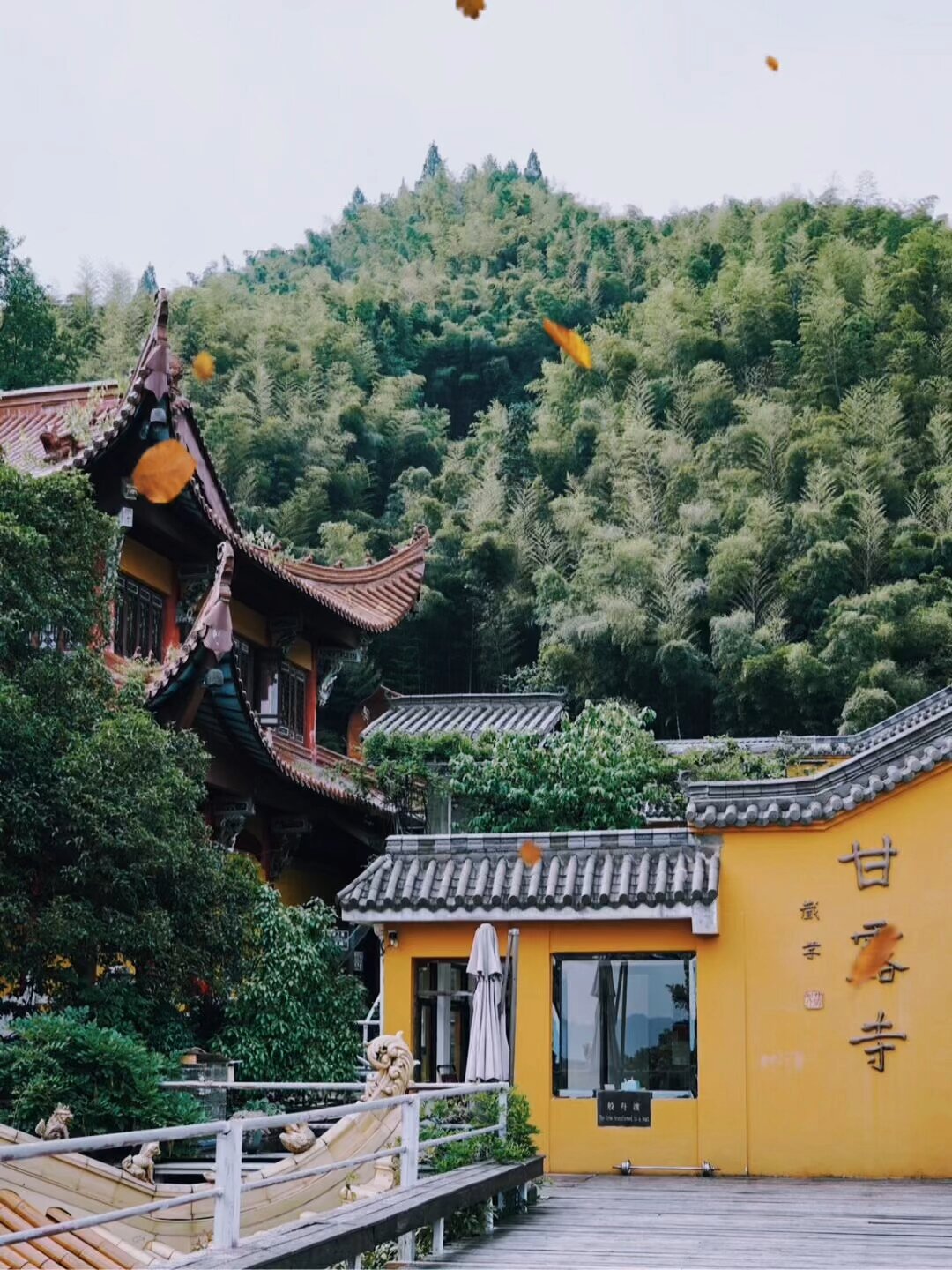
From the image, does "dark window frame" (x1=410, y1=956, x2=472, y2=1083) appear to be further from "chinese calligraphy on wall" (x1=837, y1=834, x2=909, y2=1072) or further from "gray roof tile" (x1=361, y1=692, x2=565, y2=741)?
"gray roof tile" (x1=361, y1=692, x2=565, y2=741)

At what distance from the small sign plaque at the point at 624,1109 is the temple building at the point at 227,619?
4242 millimetres

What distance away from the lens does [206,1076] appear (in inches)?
424

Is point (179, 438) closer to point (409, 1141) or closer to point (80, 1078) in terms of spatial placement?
point (80, 1078)

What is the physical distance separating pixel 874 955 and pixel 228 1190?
7242mm

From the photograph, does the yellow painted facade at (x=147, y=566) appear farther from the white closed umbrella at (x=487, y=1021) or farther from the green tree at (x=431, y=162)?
the green tree at (x=431, y=162)

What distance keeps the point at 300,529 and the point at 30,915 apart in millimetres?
25257

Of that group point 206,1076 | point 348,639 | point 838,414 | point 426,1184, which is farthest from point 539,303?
point 426,1184

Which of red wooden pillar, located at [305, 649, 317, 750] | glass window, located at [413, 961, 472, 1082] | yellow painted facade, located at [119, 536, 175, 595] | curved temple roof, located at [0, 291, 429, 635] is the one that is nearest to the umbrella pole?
glass window, located at [413, 961, 472, 1082]

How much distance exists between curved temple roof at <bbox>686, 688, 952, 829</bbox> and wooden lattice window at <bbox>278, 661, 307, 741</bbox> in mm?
6405

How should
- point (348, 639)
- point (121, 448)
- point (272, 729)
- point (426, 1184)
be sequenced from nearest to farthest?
point (426, 1184)
point (121, 448)
point (272, 729)
point (348, 639)

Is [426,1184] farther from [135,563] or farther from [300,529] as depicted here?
[300,529]

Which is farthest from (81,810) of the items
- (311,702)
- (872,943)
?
(311,702)

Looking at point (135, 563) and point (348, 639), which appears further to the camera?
point (348, 639)

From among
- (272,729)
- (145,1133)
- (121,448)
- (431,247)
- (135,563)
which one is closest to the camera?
(145,1133)
